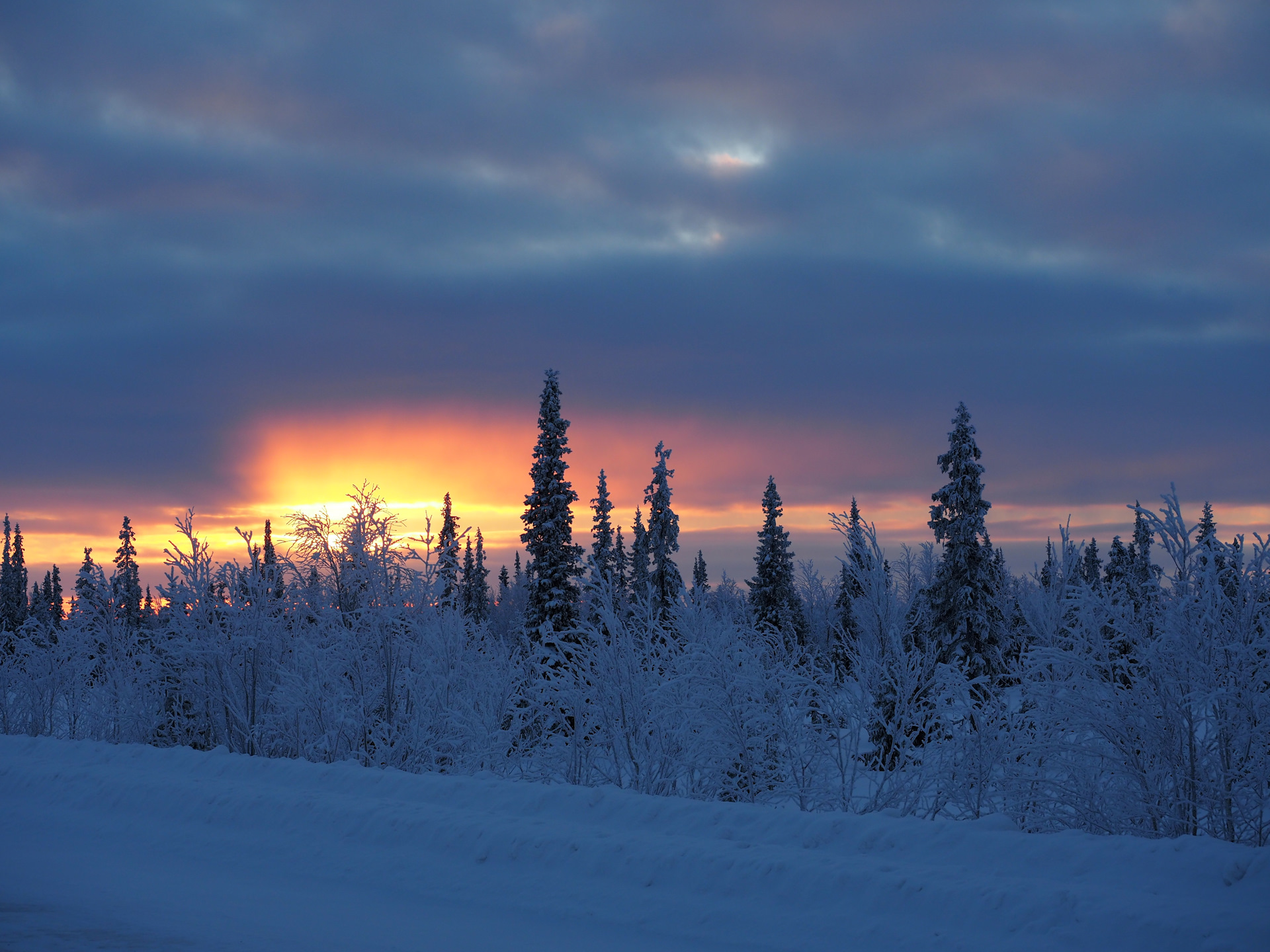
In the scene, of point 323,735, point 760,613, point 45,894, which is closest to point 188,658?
point 323,735

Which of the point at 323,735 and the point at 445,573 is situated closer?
the point at 323,735

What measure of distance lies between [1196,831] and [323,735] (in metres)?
20.2

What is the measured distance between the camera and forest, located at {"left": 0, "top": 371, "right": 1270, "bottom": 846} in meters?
12.7

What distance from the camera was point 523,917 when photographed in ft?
26.8

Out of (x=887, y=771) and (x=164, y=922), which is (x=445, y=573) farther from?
(x=164, y=922)

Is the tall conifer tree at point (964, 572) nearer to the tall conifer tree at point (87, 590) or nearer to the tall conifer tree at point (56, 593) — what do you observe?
the tall conifer tree at point (87, 590)

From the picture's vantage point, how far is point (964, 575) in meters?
35.3

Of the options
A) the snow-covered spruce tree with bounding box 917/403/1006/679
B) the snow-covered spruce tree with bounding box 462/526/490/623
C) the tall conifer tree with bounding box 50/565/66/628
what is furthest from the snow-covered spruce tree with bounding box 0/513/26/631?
the snow-covered spruce tree with bounding box 917/403/1006/679

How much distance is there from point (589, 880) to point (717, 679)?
8.37m

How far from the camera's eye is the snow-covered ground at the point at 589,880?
284 inches

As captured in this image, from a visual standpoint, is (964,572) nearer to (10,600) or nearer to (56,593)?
(10,600)

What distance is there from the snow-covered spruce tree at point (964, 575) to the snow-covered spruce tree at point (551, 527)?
552 inches

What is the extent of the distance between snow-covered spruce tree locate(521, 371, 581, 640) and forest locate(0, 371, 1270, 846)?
0.10 metres

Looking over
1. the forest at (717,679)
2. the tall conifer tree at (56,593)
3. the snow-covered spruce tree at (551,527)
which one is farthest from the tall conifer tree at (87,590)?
the tall conifer tree at (56,593)
